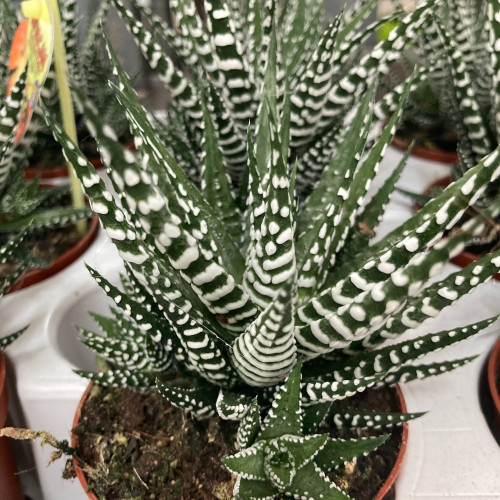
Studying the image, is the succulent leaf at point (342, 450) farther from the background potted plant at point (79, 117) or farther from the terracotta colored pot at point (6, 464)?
the background potted plant at point (79, 117)

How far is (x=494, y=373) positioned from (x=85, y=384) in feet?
1.56

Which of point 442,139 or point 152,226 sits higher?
point 152,226

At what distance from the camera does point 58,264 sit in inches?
30.1

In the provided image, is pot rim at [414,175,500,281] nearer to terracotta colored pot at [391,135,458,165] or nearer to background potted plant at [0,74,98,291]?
terracotta colored pot at [391,135,458,165]

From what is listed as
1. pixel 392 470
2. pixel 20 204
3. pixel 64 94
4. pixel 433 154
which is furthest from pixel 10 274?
pixel 433 154

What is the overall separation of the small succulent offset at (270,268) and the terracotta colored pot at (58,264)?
23cm

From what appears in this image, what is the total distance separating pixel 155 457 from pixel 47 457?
24cm

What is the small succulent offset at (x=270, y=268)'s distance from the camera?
0.33 m

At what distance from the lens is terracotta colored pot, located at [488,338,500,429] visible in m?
0.56

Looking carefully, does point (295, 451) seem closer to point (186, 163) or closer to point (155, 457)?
point (155, 457)

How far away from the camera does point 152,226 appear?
30 cm

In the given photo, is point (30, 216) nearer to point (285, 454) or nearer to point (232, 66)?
point (232, 66)

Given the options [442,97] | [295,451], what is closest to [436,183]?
[442,97]

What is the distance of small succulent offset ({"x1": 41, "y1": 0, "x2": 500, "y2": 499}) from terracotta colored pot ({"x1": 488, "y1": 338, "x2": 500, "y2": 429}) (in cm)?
15
